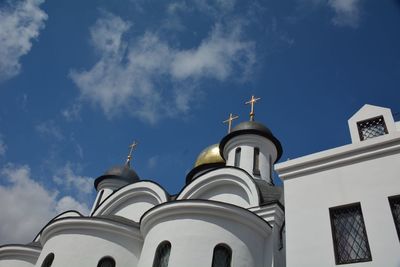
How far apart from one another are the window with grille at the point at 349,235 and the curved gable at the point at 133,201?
7.85 meters

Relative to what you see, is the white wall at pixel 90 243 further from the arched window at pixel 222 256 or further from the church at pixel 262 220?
the arched window at pixel 222 256

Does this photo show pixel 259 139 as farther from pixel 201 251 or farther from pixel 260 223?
pixel 201 251

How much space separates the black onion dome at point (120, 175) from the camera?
61.6ft

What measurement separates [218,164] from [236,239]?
8.81 m

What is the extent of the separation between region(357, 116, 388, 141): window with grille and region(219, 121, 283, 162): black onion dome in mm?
7679

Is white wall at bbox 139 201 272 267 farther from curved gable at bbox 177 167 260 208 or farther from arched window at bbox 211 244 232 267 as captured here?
curved gable at bbox 177 167 260 208

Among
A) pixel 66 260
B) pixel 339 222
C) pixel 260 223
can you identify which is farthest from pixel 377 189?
pixel 66 260

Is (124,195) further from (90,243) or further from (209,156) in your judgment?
(209,156)

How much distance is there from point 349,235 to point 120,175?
13749 millimetres

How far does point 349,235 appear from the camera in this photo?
6.73 meters

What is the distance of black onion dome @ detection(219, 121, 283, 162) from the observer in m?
16.0

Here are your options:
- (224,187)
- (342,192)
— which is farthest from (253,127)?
(342,192)

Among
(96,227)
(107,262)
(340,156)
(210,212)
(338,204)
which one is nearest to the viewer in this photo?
(338,204)

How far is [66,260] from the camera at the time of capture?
10117 mm
